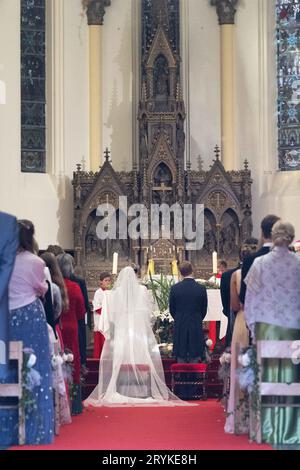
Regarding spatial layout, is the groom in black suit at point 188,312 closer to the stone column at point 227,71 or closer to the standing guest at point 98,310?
the standing guest at point 98,310

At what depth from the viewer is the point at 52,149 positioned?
23.1 m

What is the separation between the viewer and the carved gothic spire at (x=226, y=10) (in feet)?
77.6

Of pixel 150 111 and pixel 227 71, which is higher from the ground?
pixel 227 71

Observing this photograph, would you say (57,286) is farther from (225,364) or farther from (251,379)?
(251,379)

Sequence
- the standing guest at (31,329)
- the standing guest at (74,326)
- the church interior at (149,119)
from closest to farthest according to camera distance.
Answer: the standing guest at (31,329)
the standing guest at (74,326)
the church interior at (149,119)

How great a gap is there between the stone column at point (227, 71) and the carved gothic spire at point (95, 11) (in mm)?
2258

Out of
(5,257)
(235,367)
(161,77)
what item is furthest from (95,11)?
(5,257)

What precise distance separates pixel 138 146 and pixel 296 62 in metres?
3.59

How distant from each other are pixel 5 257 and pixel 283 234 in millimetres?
2673

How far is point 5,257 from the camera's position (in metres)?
7.48

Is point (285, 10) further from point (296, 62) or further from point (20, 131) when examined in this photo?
point (20, 131)

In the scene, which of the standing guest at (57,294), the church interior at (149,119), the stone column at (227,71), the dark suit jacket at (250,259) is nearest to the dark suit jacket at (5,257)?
the dark suit jacket at (250,259)

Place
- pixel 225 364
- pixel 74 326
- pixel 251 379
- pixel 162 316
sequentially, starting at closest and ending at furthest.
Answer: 1. pixel 251 379
2. pixel 225 364
3. pixel 74 326
4. pixel 162 316

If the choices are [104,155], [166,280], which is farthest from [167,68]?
[166,280]
